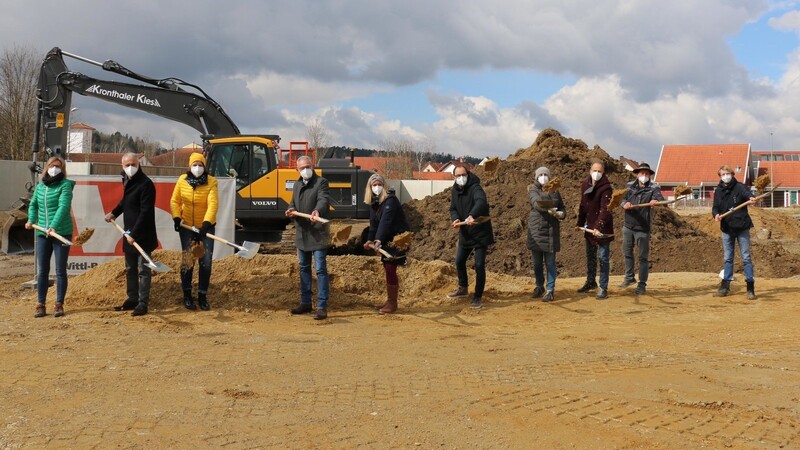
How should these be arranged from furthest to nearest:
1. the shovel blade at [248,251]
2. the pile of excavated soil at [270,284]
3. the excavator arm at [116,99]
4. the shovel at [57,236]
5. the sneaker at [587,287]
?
1. the excavator arm at [116,99]
2. the sneaker at [587,287]
3. the pile of excavated soil at [270,284]
4. the shovel blade at [248,251]
5. the shovel at [57,236]

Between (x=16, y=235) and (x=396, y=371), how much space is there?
17399 millimetres

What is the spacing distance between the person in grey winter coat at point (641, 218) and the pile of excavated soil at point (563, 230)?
3459 millimetres

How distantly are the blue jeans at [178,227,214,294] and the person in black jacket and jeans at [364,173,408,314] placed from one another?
80.4 inches

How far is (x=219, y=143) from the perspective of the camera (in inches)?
640

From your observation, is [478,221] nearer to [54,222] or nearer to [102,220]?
[54,222]

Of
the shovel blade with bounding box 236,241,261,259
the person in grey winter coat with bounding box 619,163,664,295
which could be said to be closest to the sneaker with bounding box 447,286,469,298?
the person in grey winter coat with bounding box 619,163,664,295

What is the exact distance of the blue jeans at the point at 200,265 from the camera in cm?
952

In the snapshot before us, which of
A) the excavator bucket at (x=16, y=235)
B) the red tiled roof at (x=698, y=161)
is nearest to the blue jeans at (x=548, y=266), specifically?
the excavator bucket at (x=16, y=235)

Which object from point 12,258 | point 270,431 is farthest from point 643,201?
point 12,258

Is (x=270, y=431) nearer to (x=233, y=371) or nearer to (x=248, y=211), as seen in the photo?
(x=233, y=371)

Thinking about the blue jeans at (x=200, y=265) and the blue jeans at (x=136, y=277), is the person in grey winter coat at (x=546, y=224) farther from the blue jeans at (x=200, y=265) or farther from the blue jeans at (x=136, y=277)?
the blue jeans at (x=136, y=277)

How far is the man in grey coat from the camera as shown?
9242 mm

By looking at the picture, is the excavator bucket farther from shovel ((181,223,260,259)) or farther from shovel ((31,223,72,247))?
shovel ((181,223,260,259))

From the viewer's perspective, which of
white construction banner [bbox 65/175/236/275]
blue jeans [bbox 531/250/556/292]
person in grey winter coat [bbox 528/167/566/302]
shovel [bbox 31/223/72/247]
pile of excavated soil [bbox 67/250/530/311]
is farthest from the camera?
white construction banner [bbox 65/175/236/275]
